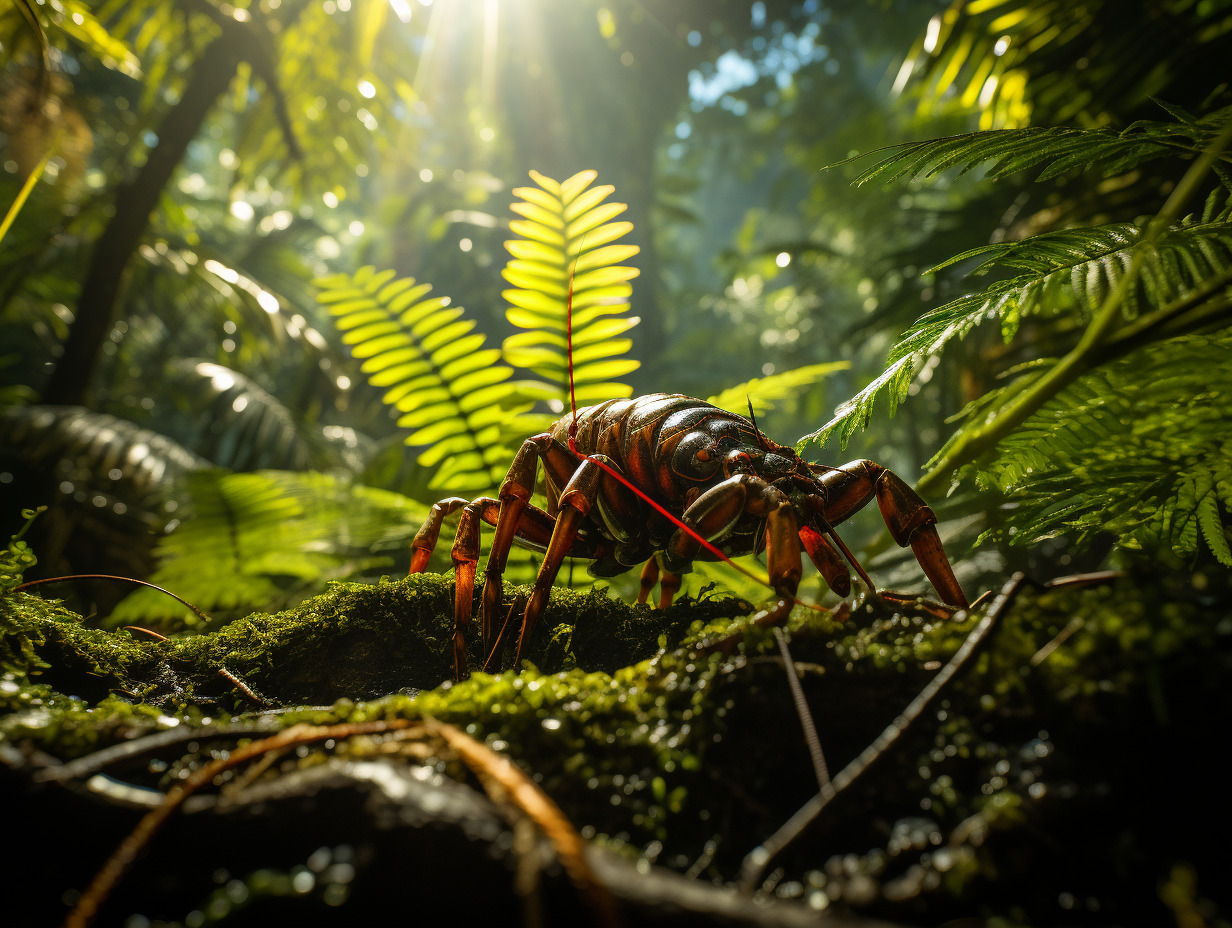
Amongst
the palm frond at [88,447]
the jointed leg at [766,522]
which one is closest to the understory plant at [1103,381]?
the jointed leg at [766,522]

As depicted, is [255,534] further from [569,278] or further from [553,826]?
[553,826]

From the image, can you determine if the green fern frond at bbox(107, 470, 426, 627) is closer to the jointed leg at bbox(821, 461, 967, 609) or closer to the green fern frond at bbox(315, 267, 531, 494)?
→ the green fern frond at bbox(315, 267, 531, 494)

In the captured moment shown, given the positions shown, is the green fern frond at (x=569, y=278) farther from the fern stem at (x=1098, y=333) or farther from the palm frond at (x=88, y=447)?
the palm frond at (x=88, y=447)

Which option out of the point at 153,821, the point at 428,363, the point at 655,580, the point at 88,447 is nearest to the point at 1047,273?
the point at 655,580

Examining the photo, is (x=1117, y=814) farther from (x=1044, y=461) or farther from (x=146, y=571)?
(x=146, y=571)

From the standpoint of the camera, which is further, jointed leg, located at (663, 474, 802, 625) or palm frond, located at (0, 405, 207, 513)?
palm frond, located at (0, 405, 207, 513)

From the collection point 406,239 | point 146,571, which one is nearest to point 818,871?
point 146,571

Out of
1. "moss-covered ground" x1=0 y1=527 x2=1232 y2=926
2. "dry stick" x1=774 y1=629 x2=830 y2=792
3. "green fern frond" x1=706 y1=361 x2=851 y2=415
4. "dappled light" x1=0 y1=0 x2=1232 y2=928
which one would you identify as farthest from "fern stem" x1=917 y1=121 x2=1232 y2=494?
"green fern frond" x1=706 y1=361 x2=851 y2=415
